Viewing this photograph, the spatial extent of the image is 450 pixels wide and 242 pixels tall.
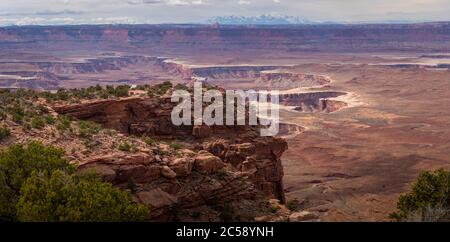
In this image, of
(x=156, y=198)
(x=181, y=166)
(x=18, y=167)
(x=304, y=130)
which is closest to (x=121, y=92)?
(x=181, y=166)

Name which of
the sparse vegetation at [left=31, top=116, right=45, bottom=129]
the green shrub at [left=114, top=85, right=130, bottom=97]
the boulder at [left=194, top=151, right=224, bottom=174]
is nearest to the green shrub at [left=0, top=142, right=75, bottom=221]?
the sparse vegetation at [left=31, top=116, right=45, bottom=129]

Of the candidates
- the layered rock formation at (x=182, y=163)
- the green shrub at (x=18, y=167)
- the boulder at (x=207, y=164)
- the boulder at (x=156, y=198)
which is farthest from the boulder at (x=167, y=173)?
the green shrub at (x=18, y=167)

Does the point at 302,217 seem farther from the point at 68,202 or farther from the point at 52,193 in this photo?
the point at 52,193

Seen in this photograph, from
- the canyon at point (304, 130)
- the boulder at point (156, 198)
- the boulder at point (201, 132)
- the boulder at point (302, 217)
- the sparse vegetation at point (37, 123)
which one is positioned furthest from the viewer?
the boulder at point (201, 132)

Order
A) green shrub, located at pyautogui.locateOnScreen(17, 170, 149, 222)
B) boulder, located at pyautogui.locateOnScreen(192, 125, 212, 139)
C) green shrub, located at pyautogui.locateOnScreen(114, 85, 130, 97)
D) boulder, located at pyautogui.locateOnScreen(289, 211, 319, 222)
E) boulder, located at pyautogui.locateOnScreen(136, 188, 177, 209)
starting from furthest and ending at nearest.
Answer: green shrub, located at pyautogui.locateOnScreen(114, 85, 130, 97)
boulder, located at pyautogui.locateOnScreen(192, 125, 212, 139)
boulder, located at pyautogui.locateOnScreen(136, 188, 177, 209)
boulder, located at pyautogui.locateOnScreen(289, 211, 319, 222)
green shrub, located at pyautogui.locateOnScreen(17, 170, 149, 222)

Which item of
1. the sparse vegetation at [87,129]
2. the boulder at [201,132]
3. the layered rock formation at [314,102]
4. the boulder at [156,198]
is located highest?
the sparse vegetation at [87,129]

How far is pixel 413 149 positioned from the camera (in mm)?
65188

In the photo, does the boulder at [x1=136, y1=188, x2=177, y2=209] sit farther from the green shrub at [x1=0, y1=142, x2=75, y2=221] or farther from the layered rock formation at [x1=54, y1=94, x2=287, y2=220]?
the green shrub at [x1=0, y1=142, x2=75, y2=221]

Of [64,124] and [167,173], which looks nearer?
[167,173]

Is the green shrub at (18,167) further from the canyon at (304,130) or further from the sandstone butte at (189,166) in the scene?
the canyon at (304,130)

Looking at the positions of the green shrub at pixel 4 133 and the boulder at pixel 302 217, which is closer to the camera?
the boulder at pixel 302 217

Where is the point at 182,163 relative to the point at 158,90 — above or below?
below

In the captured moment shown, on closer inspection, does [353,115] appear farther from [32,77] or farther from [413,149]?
[32,77]
